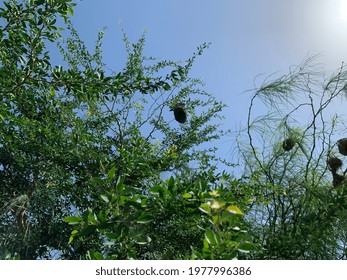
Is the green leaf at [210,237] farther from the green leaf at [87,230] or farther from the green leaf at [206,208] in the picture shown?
the green leaf at [87,230]

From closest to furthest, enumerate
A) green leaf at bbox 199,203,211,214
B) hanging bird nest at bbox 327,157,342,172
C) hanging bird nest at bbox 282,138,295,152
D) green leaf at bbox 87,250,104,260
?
green leaf at bbox 199,203,211,214
green leaf at bbox 87,250,104,260
hanging bird nest at bbox 327,157,342,172
hanging bird nest at bbox 282,138,295,152

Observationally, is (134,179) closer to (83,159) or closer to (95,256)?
(83,159)

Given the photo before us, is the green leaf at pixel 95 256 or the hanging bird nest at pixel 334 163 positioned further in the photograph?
the hanging bird nest at pixel 334 163

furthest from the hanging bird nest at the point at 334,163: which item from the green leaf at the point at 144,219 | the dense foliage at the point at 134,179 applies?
the green leaf at the point at 144,219

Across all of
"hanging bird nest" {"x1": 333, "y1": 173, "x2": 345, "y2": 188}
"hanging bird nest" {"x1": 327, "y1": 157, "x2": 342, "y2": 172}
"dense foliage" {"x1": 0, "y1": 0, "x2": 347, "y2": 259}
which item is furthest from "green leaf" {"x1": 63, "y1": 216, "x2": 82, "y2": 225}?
"hanging bird nest" {"x1": 327, "y1": 157, "x2": 342, "y2": 172}

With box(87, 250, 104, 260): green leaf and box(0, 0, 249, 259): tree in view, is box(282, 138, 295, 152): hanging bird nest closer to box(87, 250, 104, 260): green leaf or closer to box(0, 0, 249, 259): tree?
box(0, 0, 249, 259): tree

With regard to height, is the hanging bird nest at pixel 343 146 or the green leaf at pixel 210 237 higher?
the hanging bird nest at pixel 343 146

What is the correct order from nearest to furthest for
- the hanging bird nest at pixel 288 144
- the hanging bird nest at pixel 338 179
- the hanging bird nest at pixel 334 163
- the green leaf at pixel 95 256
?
1. the green leaf at pixel 95 256
2. the hanging bird nest at pixel 338 179
3. the hanging bird nest at pixel 334 163
4. the hanging bird nest at pixel 288 144

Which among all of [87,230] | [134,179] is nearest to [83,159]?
[134,179]

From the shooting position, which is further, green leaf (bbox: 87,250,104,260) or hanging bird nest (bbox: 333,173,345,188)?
hanging bird nest (bbox: 333,173,345,188)

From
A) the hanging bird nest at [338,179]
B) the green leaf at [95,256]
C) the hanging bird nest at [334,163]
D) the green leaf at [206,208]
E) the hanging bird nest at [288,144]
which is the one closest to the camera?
the green leaf at [206,208]

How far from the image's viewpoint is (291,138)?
9.43 feet

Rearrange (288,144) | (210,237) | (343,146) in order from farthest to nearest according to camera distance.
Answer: (288,144) < (343,146) < (210,237)
